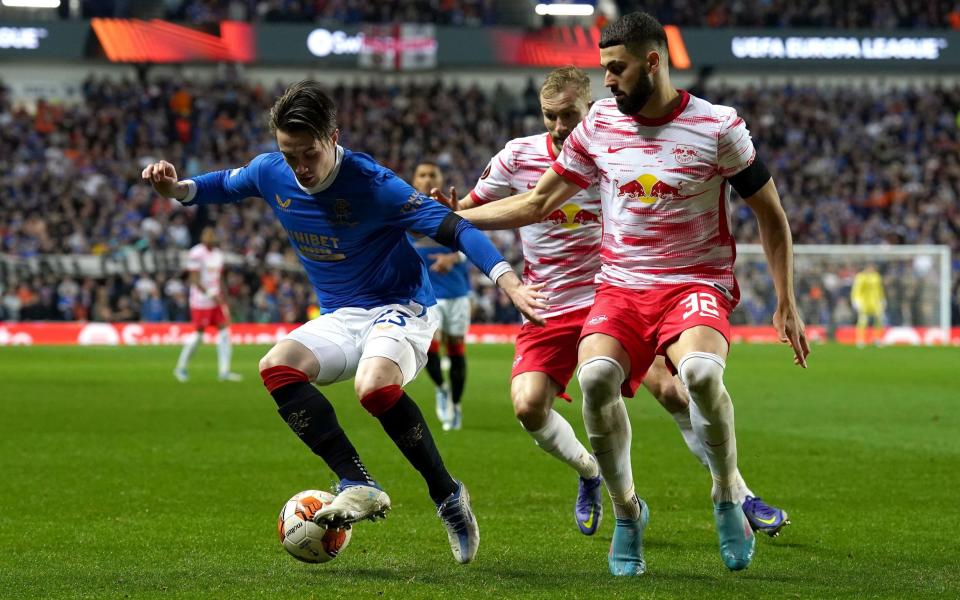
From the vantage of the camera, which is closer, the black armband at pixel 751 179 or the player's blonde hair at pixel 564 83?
the black armband at pixel 751 179

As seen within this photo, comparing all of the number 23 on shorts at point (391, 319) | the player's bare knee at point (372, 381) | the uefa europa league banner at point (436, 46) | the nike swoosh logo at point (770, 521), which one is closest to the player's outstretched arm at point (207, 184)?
the number 23 on shorts at point (391, 319)

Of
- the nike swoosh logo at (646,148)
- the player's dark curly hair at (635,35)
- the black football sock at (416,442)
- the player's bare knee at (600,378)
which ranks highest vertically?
the player's dark curly hair at (635,35)

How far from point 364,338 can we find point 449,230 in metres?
0.75

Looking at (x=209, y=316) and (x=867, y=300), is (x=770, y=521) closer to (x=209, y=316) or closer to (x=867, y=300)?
(x=209, y=316)

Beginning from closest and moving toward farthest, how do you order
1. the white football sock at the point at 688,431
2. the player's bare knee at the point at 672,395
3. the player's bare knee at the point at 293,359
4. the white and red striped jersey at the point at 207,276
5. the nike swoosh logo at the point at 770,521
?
the player's bare knee at the point at 293,359, the nike swoosh logo at the point at 770,521, the player's bare knee at the point at 672,395, the white football sock at the point at 688,431, the white and red striped jersey at the point at 207,276

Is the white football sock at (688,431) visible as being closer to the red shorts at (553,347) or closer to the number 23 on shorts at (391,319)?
the red shorts at (553,347)

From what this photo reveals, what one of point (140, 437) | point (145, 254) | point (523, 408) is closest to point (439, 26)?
point (145, 254)

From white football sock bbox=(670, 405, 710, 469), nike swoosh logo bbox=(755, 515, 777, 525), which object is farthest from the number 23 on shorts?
nike swoosh logo bbox=(755, 515, 777, 525)

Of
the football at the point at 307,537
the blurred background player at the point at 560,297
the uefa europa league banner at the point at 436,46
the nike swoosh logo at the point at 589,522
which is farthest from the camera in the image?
the uefa europa league banner at the point at 436,46

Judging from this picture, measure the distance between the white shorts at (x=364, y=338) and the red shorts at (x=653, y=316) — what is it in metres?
0.86

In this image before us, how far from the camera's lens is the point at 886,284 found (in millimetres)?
32312

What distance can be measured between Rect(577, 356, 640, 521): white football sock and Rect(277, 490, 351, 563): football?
1229mm

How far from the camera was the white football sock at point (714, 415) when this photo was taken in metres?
5.38

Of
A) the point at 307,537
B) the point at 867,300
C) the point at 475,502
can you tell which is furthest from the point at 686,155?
the point at 867,300
